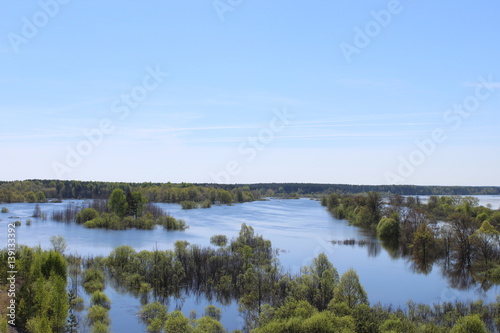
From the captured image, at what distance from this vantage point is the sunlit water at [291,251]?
22.1 metres

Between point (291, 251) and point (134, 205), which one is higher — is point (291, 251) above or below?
below

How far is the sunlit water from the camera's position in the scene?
72.6 ft

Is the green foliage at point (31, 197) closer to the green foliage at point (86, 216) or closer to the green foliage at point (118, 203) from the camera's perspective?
the green foliage at point (86, 216)

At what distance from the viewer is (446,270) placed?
31781 millimetres

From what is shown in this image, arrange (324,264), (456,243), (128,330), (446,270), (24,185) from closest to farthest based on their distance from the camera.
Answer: (128,330) → (324,264) → (446,270) → (456,243) → (24,185)

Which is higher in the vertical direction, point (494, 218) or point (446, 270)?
point (494, 218)

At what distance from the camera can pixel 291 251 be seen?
120 feet

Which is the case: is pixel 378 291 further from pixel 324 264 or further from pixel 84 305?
pixel 84 305

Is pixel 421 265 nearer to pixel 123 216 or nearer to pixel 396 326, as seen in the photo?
pixel 396 326

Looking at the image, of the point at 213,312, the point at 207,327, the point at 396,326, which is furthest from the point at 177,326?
the point at 396,326

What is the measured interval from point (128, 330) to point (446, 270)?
2412 cm

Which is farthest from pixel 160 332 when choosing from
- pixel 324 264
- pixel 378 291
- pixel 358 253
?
pixel 358 253

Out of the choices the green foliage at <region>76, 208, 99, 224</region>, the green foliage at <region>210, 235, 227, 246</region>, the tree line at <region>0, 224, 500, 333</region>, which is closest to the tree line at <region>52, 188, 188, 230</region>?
the green foliage at <region>76, 208, 99, 224</region>

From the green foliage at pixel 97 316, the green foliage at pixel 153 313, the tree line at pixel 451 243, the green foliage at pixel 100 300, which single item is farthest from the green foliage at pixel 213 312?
the tree line at pixel 451 243
